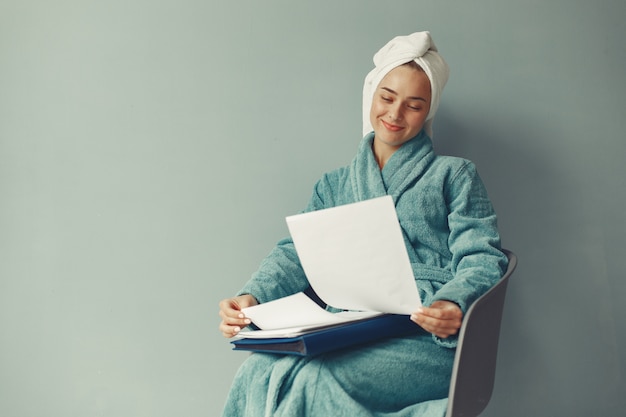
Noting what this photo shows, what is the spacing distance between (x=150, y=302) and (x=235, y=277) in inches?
10.2

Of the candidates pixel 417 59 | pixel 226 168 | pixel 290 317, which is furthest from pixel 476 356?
pixel 226 168

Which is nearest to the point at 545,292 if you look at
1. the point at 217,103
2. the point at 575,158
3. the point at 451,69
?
the point at 575,158

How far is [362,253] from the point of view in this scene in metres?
1.24

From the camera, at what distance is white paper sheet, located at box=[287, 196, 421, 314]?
1.20 m

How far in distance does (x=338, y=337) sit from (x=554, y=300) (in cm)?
99

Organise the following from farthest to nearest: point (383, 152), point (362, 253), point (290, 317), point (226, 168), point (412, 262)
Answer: point (226, 168) → point (383, 152) → point (412, 262) → point (290, 317) → point (362, 253)

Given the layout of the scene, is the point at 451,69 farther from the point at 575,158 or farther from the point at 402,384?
the point at 402,384

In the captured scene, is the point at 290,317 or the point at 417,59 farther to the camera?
the point at 417,59

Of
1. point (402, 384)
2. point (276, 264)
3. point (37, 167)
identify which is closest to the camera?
point (402, 384)

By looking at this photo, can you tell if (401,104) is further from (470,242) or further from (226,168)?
(226,168)

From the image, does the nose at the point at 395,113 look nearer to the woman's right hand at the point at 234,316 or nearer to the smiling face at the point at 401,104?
the smiling face at the point at 401,104

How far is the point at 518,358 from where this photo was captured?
1979 mm

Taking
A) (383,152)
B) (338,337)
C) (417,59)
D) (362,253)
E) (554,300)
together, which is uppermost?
(417,59)

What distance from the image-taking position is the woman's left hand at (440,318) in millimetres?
1272
